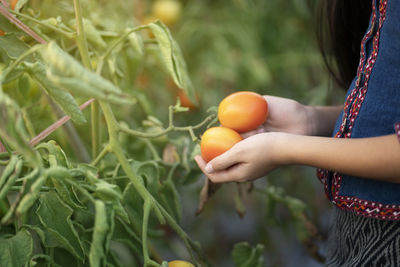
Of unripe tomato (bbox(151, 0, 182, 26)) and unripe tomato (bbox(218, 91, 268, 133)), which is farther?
unripe tomato (bbox(151, 0, 182, 26))

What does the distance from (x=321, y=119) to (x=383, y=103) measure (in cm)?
24

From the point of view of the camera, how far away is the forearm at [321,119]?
2.68 feet

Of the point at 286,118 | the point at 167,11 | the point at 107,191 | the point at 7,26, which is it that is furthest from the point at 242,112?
the point at 167,11

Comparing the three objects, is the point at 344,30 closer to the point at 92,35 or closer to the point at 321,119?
the point at 321,119

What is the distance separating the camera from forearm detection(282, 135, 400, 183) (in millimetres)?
562

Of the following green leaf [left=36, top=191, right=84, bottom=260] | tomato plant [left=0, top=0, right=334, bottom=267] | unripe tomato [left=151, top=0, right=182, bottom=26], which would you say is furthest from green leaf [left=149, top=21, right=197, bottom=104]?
unripe tomato [left=151, top=0, right=182, bottom=26]

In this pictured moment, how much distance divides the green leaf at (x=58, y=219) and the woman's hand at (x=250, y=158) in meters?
0.21

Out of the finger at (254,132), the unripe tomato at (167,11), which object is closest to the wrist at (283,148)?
the finger at (254,132)

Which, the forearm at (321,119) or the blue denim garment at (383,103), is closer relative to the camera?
the blue denim garment at (383,103)

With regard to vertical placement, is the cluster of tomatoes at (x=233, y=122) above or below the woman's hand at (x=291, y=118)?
above

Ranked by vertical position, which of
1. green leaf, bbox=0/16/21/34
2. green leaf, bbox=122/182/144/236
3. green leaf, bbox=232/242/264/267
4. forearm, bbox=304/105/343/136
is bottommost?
green leaf, bbox=232/242/264/267

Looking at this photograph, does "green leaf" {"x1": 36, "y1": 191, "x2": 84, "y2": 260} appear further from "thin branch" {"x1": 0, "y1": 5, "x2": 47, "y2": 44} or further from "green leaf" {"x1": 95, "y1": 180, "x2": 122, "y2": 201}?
"thin branch" {"x1": 0, "y1": 5, "x2": 47, "y2": 44}

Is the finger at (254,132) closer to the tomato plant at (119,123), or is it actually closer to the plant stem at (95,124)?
the tomato plant at (119,123)

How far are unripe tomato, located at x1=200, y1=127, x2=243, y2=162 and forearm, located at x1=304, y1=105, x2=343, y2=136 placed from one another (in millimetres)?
192
